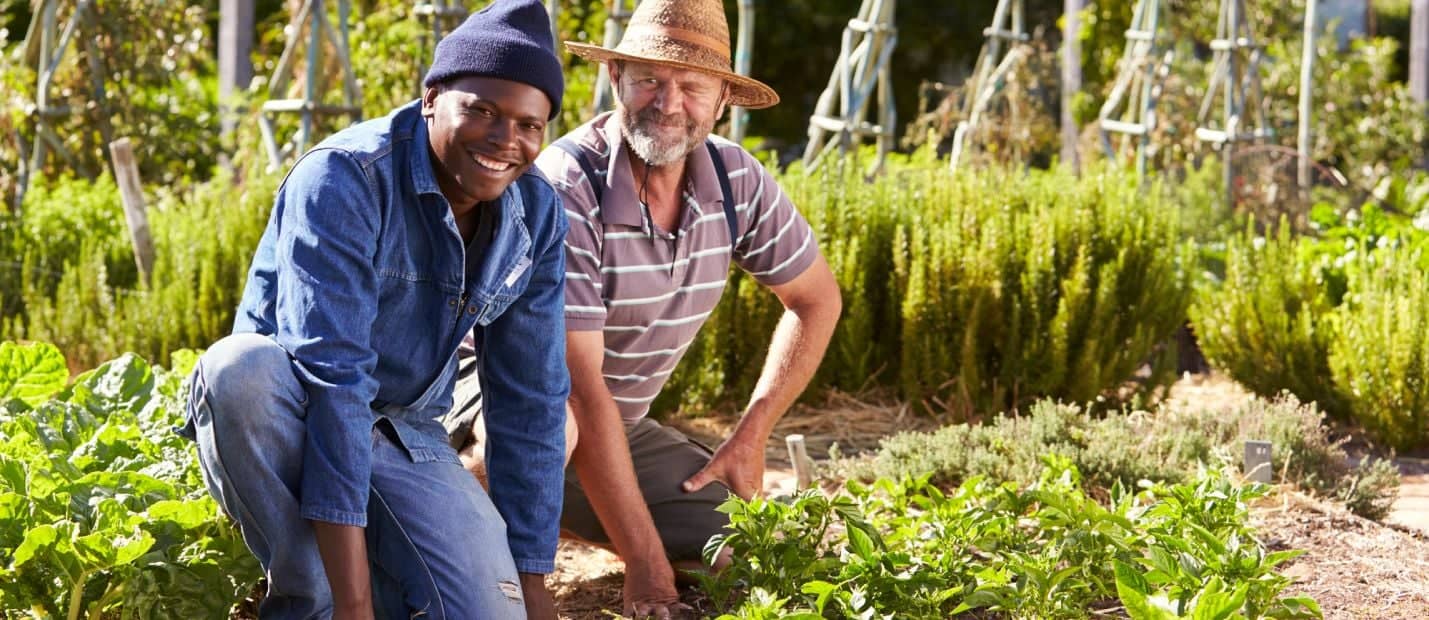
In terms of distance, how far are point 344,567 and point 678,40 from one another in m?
1.32

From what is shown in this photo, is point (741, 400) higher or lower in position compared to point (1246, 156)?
lower

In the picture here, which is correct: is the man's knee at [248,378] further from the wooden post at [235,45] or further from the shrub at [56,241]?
the wooden post at [235,45]

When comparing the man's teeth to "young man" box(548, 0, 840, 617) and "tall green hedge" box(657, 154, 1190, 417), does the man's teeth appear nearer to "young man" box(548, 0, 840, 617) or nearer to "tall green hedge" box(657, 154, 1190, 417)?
"young man" box(548, 0, 840, 617)

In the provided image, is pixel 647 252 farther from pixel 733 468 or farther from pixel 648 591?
pixel 648 591

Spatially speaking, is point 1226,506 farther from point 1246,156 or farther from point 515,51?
point 1246,156

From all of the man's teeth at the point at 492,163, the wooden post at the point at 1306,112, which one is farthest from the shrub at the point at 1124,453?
the wooden post at the point at 1306,112

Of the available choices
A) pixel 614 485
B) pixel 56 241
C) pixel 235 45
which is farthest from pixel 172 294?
pixel 235 45

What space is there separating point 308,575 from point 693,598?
0.98 metres

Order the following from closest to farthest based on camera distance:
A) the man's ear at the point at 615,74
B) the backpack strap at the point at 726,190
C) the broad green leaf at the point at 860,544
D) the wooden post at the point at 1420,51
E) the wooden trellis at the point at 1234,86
→ the broad green leaf at the point at 860,544 → the man's ear at the point at 615,74 → the backpack strap at the point at 726,190 → the wooden trellis at the point at 1234,86 → the wooden post at the point at 1420,51

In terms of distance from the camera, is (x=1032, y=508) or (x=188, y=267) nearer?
(x=1032, y=508)

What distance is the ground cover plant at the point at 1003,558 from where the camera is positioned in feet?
8.18

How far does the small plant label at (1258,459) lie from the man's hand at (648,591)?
61.4 inches

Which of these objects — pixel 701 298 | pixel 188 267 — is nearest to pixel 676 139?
pixel 701 298

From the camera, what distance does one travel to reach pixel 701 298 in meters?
3.29
